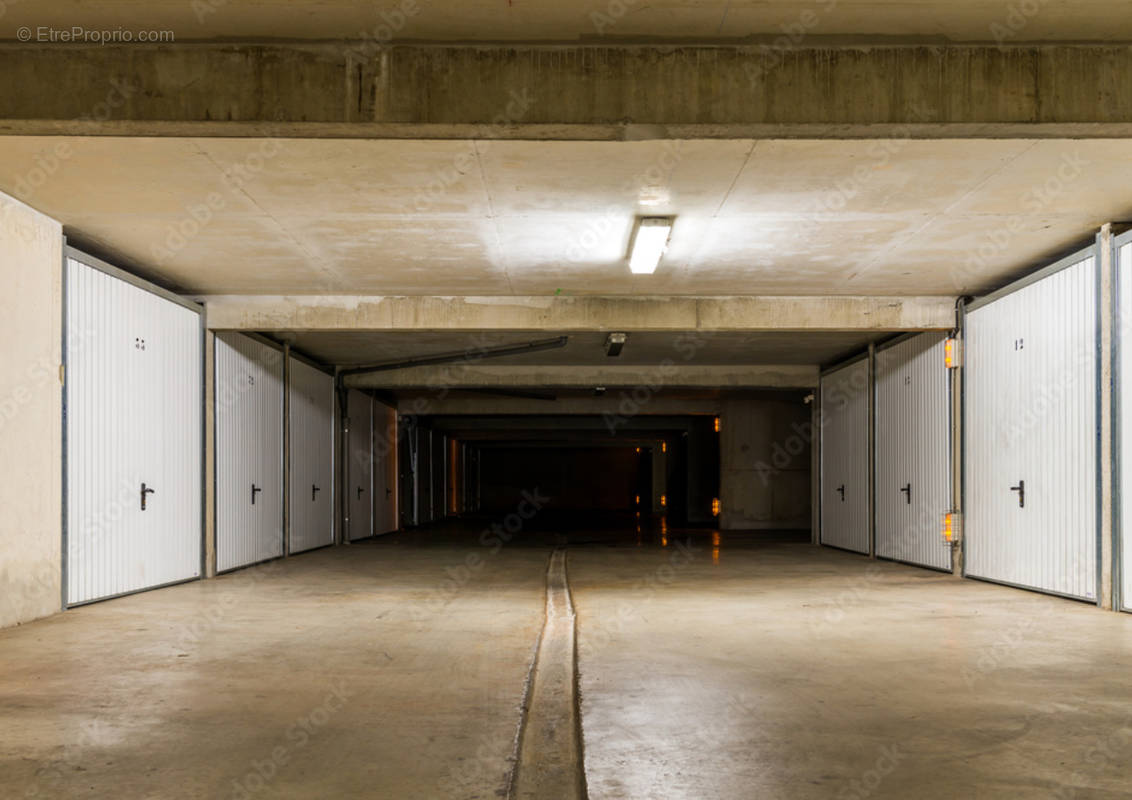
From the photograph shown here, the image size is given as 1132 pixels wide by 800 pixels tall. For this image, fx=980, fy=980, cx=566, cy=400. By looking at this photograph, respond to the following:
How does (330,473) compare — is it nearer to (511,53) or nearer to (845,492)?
(845,492)

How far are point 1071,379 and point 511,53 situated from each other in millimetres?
6621

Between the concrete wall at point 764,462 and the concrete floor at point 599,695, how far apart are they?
46.9 feet

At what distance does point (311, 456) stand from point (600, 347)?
5.45 meters

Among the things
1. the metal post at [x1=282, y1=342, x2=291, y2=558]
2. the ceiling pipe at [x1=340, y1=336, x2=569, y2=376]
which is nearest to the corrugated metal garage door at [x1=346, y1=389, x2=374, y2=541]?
the ceiling pipe at [x1=340, y1=336, x2=569, y2=376]

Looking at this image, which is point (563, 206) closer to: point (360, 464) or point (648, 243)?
point (648, 243)

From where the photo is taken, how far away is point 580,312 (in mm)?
12797

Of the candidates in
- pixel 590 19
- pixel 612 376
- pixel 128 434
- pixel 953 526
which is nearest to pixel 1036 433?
pixel 953 526

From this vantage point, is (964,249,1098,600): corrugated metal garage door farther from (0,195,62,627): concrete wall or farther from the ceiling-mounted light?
(0,195,62,627): concrete wall

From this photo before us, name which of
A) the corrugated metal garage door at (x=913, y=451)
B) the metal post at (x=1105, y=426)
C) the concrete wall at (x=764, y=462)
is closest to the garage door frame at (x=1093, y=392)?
the metal post at (x=1105, y=426)

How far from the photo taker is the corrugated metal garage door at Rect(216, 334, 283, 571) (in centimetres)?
1289

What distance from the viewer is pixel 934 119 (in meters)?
6.00

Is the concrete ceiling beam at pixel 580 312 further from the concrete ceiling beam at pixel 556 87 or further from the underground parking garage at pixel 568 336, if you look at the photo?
the concrete ceiling beam at pixel 556 87

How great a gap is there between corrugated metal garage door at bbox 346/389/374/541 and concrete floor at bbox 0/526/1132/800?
1005 centimetres

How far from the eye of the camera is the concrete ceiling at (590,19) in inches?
216
